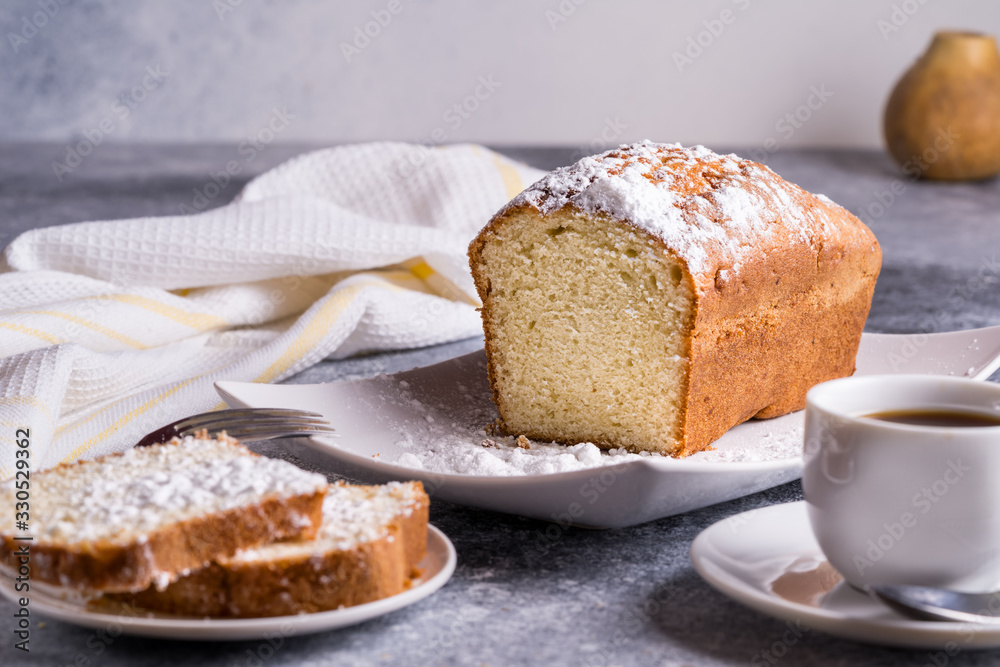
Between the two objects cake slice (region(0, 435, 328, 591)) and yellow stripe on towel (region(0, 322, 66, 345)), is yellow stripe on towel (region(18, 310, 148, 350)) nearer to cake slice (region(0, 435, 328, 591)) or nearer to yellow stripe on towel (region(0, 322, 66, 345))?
yellow stripe on towel (region(0, 322, 66, 345))

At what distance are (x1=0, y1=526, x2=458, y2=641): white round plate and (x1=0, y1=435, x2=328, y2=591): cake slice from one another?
31 millimetres

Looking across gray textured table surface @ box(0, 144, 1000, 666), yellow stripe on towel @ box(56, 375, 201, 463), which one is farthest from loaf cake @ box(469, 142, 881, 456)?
yellow stripe on towel @ box(56, 375, 201, 463)

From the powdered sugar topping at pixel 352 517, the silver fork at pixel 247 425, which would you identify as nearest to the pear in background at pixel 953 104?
the silver fork at pixel 247 425

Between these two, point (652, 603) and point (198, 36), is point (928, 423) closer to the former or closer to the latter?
point (652, 603)

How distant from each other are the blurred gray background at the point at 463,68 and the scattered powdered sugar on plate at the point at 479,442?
428 centimetres

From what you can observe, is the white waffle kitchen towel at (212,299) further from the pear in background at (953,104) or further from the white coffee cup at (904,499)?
the pear in background at (953,104)

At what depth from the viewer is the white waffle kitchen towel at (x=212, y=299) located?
2.23 meters

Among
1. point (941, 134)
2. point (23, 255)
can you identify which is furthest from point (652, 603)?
point (941, 134)

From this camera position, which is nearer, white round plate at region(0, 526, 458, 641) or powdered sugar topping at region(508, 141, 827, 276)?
white round plate at region(0, 526, 458, 641)

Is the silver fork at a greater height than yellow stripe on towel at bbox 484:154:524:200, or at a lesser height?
lesser

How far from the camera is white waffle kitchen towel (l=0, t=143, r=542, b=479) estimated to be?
87.7 inches

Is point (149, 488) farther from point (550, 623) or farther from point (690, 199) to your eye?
point (690, 199)

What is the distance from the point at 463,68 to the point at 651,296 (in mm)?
4652

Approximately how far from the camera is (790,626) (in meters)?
1.30
